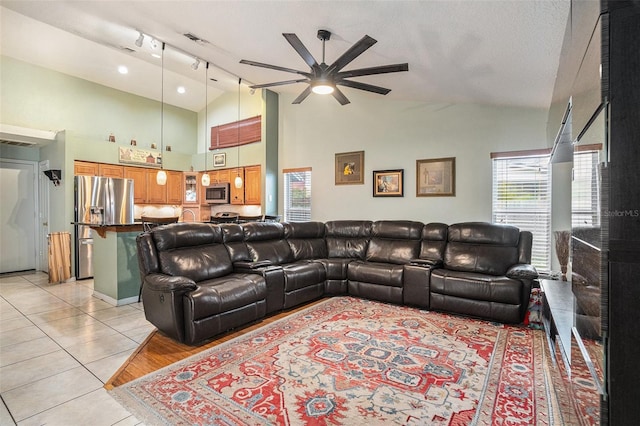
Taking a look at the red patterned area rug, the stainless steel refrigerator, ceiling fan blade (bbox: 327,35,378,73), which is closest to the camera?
the red patterned area rug

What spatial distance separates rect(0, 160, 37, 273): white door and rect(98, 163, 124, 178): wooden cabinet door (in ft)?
5.16

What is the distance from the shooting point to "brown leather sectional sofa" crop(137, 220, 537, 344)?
310 centimetres

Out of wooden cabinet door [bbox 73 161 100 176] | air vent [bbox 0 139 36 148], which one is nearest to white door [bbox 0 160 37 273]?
air vent [bbox 0 139 36 148]

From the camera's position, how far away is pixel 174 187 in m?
7.82

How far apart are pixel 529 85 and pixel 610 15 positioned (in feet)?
11.1

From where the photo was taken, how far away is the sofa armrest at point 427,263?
4118 mm

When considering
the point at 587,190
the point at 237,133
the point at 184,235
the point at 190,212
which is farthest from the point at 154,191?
the point at 587,190

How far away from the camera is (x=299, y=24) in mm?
3307

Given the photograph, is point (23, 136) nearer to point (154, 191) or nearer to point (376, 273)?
point (154, 191)


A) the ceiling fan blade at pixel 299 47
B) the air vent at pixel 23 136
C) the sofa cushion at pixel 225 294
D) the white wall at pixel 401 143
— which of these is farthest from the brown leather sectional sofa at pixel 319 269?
the air vent at pixel 23 136

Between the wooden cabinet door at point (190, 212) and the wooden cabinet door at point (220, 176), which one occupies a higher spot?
the wooden cabinet door at point (220, 176)

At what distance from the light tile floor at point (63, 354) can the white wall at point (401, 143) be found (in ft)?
12.7

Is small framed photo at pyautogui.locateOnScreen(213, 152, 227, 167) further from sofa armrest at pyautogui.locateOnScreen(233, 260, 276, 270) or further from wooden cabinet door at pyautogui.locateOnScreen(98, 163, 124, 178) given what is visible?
sofa armrest at pyautogui.locateOnScreen(233, 260, 276, 270)

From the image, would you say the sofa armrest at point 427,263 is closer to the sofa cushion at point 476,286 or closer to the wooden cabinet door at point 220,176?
the sofa cushion at point 476,286
